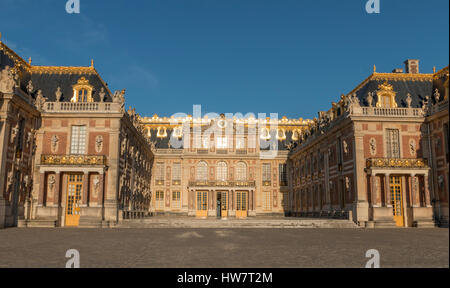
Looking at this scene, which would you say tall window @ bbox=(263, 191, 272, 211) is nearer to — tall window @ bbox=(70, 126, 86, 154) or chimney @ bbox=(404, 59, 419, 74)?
chimney @ bbox=(404, 59, 419, 74)

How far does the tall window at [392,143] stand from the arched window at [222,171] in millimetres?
25390

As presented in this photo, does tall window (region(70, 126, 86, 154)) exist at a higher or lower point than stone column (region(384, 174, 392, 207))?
higher

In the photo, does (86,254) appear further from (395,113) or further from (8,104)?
(395,113)

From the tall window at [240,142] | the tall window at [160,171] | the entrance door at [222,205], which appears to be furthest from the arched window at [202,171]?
the tall window at [240,142]

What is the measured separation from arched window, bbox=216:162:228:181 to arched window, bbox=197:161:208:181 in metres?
1.60

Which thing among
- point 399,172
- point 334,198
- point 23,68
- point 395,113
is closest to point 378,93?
point 395,113

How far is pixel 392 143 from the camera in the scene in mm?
28828

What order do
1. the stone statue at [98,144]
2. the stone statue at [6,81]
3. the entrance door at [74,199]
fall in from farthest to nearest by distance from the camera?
1. the stone statue at [98,144]
2. the entrance door at [74,199]
3. the stone statue at [6,81]

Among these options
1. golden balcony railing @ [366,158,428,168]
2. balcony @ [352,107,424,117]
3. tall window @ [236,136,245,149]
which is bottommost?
golden balcony railing @ [366,158,428,168]

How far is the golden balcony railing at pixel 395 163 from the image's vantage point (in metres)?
27.2

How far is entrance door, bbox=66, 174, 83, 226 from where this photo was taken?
26.4m

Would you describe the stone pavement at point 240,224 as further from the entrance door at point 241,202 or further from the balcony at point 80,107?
the entrance door at point 241,202

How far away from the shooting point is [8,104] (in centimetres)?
2358

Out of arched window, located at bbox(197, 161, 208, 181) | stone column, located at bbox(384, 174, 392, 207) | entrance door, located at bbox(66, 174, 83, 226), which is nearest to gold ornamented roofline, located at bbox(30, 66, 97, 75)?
entrance door, located at bbox(66, 174, 83, 226)
